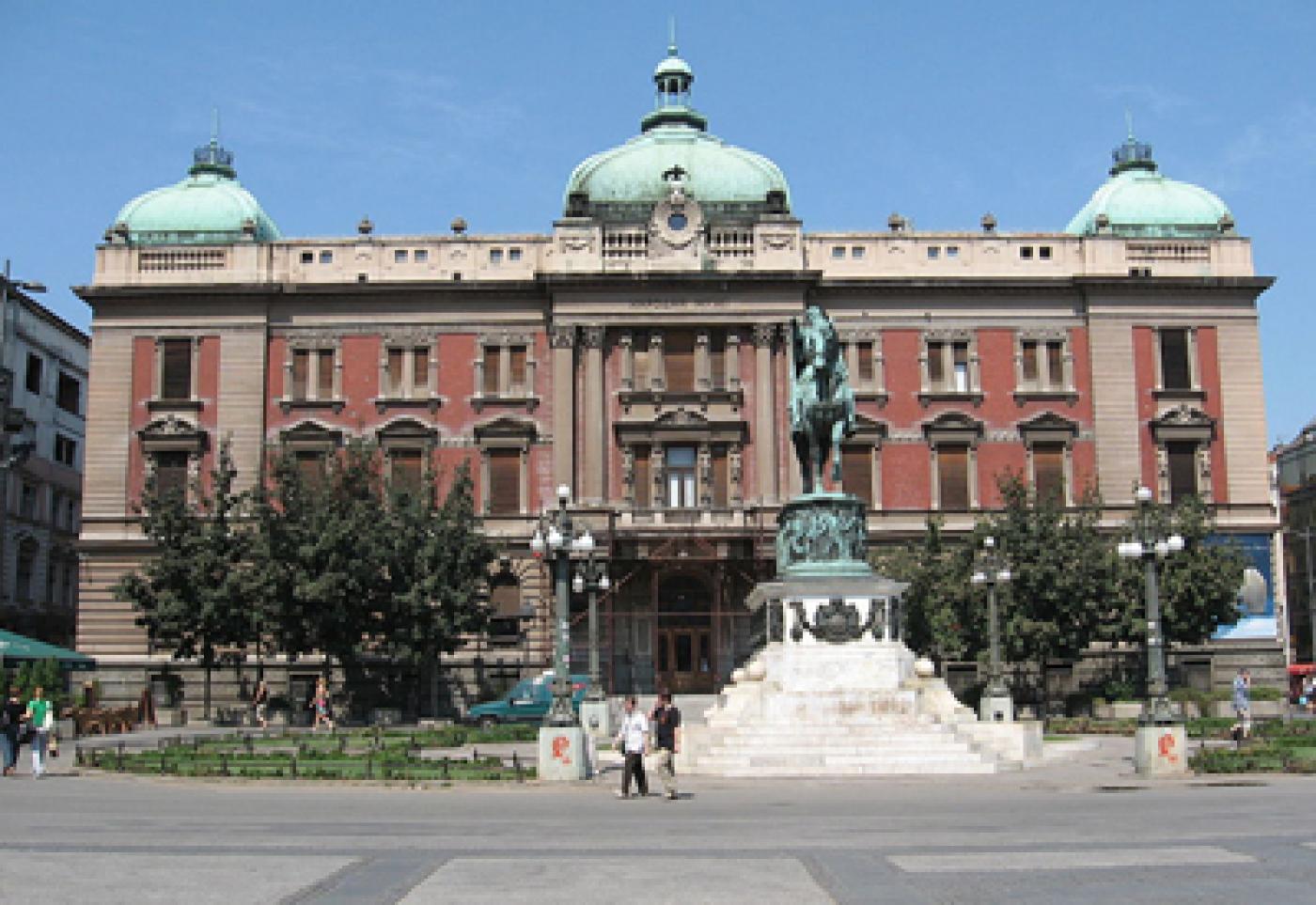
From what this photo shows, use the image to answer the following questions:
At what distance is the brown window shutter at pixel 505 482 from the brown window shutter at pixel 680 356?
22.3 feet

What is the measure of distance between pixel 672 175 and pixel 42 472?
34.5 metres

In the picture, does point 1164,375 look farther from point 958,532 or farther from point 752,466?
point 752,466

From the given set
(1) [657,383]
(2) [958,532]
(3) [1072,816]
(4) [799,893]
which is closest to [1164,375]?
(2) [958,532]

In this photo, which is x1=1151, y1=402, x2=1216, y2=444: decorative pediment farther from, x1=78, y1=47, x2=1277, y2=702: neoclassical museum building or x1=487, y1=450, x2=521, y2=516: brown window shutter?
x1=487, y1=450, x2=521, y2=516: brown window shutter

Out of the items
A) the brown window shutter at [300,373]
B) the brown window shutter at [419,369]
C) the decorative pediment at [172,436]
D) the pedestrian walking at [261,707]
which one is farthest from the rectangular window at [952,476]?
the decorative pediment at [172,436]

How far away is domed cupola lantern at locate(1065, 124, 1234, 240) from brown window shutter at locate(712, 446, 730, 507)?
58.7 ft

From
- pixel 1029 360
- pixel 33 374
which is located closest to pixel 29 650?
pixel 33 374

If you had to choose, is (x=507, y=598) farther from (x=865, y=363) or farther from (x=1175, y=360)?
(x=1175, y=360)

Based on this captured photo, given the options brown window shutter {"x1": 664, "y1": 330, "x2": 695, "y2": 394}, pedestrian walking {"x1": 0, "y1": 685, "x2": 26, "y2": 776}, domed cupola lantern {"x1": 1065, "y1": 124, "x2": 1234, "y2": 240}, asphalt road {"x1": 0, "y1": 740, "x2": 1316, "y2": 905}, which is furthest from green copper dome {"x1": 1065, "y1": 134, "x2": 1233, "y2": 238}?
pedestrian walking {"x1": 0, "y1": 685, "x2": 26, "y2": 776}

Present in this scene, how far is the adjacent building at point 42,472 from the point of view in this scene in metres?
65.4

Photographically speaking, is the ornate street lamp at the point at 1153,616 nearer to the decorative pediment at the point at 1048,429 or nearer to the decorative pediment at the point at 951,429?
the decorative pediment at the point at 951,429

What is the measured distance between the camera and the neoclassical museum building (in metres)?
55.0

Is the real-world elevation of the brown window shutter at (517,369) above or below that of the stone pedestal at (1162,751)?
above

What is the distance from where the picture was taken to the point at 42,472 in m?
68.7
